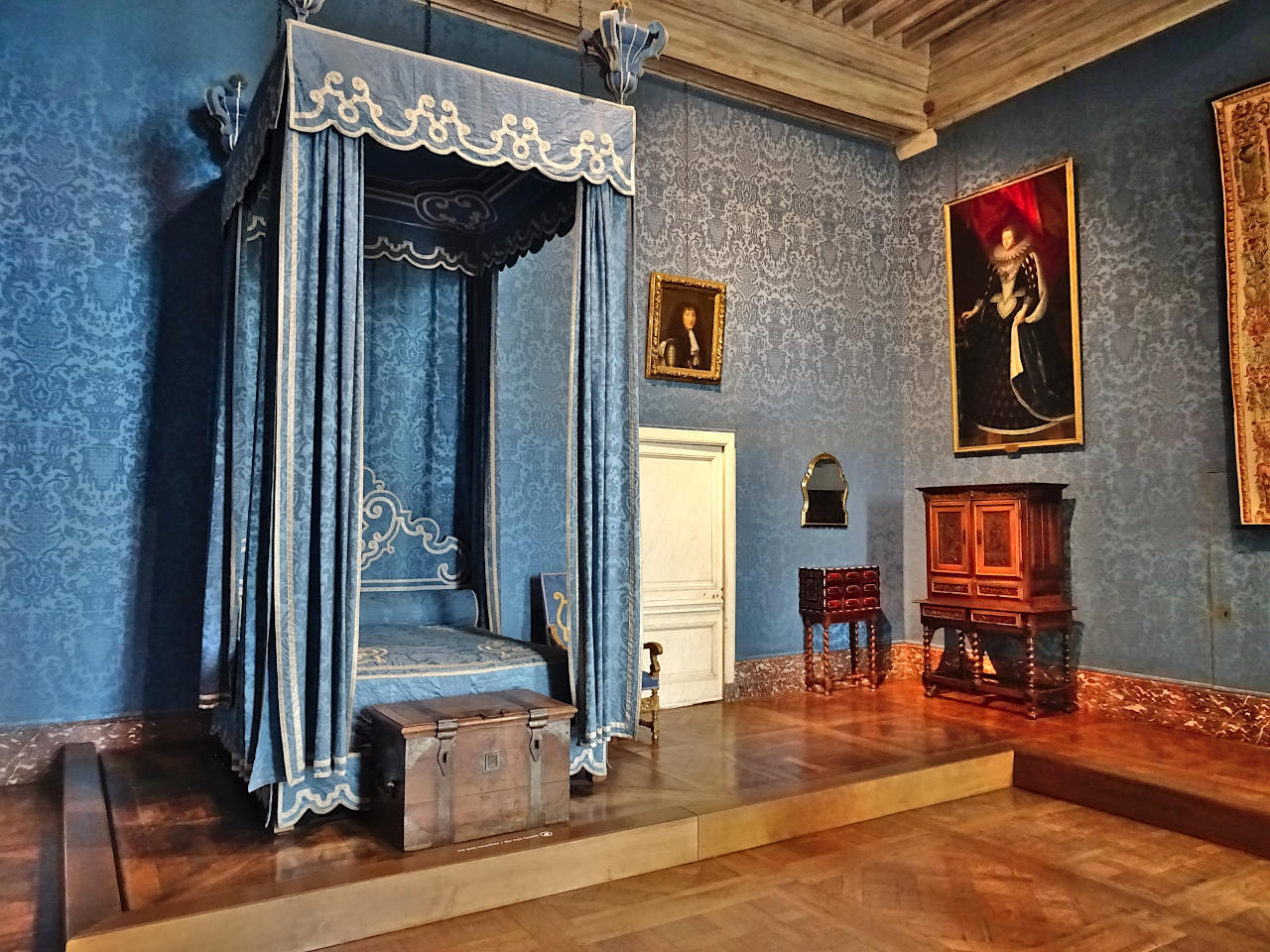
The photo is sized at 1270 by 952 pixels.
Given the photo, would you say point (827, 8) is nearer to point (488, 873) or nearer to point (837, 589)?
point (837, 589)

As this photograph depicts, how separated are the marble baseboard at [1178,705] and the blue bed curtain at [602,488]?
3706 mm

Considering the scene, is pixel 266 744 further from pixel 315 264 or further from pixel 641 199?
pixel 641 199

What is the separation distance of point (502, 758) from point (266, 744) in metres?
0.86

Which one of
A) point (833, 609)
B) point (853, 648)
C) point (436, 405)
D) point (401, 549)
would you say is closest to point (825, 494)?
point (833, 609)

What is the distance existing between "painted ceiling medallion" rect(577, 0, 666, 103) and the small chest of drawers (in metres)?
3.98

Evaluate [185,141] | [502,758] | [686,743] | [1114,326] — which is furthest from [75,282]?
[1114,326]

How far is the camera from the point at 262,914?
9.53ft

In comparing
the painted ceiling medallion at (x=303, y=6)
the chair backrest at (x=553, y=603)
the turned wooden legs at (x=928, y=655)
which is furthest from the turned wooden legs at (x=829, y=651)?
the painted ceiling medallion at (x=303, y=6)

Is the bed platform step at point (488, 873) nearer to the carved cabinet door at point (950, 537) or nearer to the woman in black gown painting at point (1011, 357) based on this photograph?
the carved cabinet door at point (950, 537)

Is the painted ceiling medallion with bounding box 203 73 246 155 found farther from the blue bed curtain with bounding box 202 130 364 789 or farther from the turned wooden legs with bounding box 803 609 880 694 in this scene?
the turned wooden legs with bounding box 803 609 880 694

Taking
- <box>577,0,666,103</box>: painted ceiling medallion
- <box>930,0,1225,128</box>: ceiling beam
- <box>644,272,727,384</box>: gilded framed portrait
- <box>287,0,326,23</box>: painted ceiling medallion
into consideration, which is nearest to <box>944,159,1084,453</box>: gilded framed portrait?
<box>930,0,1225,128</box>: ceiling beam

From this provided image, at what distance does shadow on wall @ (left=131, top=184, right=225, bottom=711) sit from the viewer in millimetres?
4793

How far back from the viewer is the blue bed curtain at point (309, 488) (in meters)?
3.39

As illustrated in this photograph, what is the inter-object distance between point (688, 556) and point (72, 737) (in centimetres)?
380
